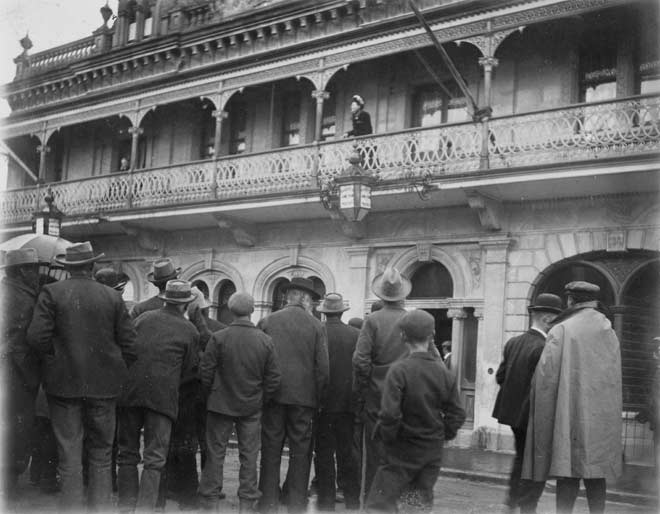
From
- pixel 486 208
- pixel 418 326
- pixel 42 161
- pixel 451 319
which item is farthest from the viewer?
pixel 42 161

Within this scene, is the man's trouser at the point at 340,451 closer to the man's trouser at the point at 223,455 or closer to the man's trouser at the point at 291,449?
the man's trouser at the point at 291,449

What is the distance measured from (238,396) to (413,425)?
6.08ft

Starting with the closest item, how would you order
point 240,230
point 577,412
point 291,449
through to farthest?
1. point 577,412
2. point 291,449
3. point 240,230

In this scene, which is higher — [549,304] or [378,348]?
[549,304]

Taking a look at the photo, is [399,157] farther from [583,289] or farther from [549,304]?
[583,289]

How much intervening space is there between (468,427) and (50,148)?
49.0 ft

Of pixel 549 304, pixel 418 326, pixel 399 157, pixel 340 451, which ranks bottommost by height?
pixel 340 451

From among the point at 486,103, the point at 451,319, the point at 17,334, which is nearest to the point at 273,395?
the point at 17,334

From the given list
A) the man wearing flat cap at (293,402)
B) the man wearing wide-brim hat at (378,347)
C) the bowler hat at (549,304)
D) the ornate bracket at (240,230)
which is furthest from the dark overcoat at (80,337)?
the ornate bracket at (240,230)

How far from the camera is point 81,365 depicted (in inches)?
243

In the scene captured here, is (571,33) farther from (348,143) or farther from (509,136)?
(348,143)

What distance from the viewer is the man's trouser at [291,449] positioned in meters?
7.12

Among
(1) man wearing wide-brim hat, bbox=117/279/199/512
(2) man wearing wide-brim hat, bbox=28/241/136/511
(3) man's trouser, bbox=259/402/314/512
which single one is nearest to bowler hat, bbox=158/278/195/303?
(1) man wearing wide-brim hat, bbox=117/279/199/512

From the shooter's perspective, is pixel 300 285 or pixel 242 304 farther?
pixel 300 285
